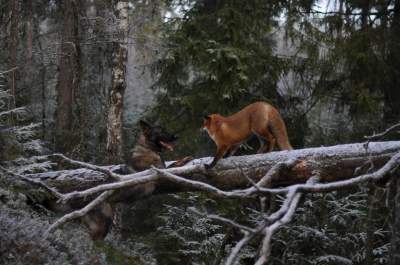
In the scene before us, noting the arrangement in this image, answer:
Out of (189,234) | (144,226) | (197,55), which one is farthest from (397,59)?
(144,226)

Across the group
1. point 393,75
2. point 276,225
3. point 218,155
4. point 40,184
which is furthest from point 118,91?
point 276,225

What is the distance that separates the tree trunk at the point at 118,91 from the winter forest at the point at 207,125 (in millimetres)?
22

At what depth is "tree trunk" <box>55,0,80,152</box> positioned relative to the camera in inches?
459

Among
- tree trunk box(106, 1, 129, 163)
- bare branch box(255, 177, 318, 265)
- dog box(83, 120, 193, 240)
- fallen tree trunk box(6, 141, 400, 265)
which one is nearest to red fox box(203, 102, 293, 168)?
fallen tree trunk box(6, 141, 400, 265)

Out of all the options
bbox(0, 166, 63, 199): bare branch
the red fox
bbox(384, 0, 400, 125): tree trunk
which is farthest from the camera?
bbox(384, 0, 400, 125): tree trunk

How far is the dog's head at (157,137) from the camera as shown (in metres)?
9.93

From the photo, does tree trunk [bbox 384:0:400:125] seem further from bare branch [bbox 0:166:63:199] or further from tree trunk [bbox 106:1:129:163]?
bare branch [bbox 0:166:63:199]

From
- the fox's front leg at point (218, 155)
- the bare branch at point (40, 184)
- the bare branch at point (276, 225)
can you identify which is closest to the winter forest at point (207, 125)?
the fox's front leg at point (218, 155)

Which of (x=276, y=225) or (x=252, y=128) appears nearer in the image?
(x=276, y=225)

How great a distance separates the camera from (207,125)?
9430 mm

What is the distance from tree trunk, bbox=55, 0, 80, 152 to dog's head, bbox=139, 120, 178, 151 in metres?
2.23

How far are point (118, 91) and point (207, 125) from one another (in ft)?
10.7

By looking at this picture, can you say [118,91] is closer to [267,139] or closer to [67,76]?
[267,139]

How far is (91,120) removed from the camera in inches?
620
